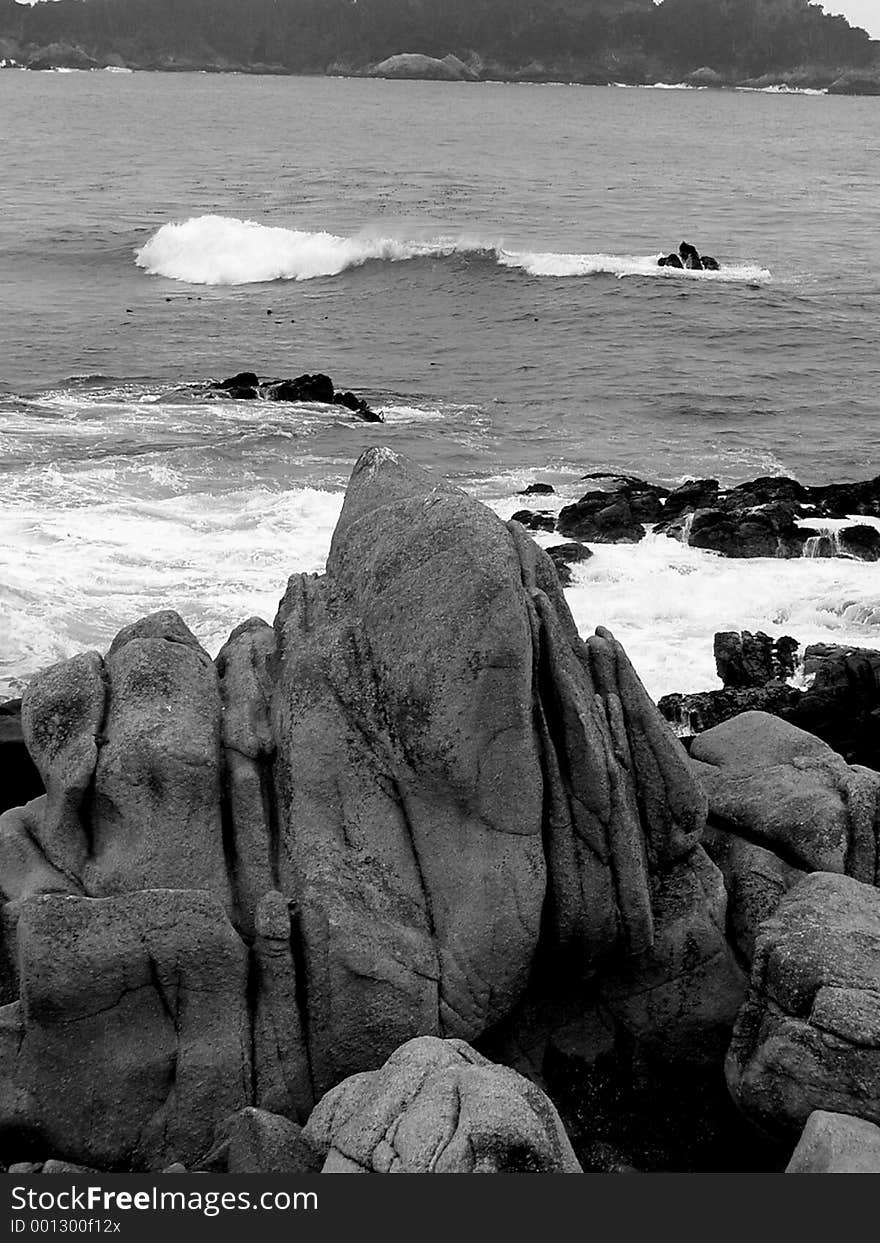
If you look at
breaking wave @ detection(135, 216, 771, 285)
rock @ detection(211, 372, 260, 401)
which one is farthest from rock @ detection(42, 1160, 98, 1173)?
breaking wave @ detection(135, 216, 771, 285)

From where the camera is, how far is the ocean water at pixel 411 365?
27.8m

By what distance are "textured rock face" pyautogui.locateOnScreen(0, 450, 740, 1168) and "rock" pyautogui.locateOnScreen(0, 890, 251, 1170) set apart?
0.07 feet

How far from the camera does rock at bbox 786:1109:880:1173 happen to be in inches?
397

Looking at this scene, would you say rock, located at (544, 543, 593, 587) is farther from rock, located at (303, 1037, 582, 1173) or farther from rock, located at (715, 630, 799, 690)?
rock, located at (303, 1037, 582, 1173)

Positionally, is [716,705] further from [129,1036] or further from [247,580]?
[129,1036]

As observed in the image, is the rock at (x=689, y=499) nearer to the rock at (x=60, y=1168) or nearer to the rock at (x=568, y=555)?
the rock at (x=568, y=555)

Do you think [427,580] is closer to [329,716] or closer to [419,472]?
[329,716]

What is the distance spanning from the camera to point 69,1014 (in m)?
11.7

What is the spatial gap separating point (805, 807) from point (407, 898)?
162 inches

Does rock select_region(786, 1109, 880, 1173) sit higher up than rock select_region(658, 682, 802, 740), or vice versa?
rock select_region(786, 1109, 880, 1173)

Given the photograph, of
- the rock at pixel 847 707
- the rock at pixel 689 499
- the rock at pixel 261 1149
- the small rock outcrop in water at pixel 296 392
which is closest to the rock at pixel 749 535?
the rock at pixel 689 499

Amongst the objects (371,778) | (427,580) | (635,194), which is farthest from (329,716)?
(635,194)

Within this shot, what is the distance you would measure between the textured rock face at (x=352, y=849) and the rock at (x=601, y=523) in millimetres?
17660

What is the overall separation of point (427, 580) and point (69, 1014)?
4.55 m
